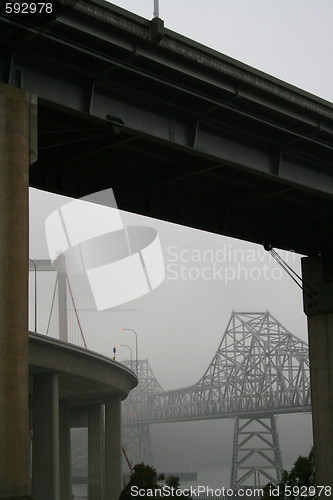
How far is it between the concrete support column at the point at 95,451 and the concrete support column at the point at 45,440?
25.6 meters

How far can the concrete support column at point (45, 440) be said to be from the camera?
189ft

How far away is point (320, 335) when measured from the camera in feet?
138

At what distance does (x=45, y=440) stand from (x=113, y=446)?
23768 mm

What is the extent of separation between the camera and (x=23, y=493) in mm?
18844

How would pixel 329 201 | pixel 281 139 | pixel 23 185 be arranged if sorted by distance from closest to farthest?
pixel 23 185, pixel 281 139, pixel 329 201

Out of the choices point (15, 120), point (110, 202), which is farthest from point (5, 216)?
point (110, 202)

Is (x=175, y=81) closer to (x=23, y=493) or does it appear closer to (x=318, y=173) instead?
(x=318, y=173)

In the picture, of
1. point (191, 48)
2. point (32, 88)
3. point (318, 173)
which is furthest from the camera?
point (318, 173)

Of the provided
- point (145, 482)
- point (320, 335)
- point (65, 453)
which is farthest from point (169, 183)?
point (65, 453)

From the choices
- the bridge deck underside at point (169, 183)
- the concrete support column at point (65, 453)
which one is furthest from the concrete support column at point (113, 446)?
the bridge deck underside at point (169, 183)

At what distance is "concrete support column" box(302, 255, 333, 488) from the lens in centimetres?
4094

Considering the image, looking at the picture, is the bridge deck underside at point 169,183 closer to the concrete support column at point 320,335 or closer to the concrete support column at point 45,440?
the concrete support column at point 320,335

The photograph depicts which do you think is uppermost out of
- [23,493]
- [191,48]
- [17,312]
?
[191,48]

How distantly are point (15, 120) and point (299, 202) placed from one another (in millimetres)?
17811
